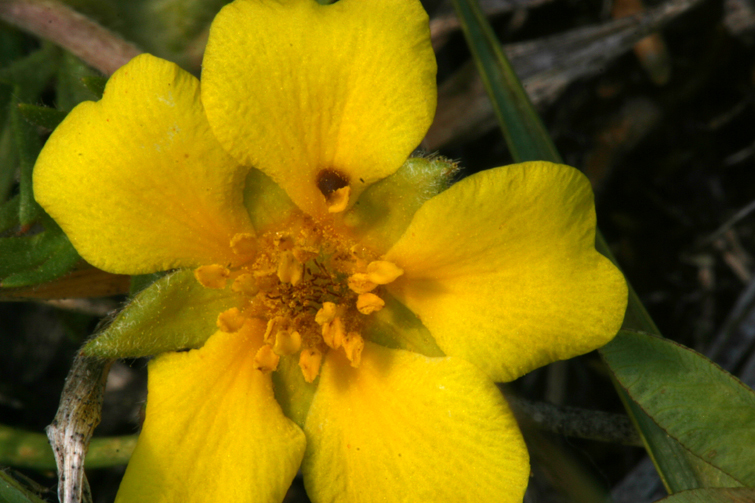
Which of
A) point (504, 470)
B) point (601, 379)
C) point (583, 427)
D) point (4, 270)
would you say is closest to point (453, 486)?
point (504, 470)

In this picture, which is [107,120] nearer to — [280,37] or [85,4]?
[280,37]

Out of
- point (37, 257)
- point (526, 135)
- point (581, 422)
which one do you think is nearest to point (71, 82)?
point (37, 257)

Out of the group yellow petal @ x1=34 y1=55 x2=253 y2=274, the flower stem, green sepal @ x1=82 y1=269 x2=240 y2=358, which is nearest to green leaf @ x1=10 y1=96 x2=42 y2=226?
yellow petal @ x1=34 y1=55 x2=253 y2=274

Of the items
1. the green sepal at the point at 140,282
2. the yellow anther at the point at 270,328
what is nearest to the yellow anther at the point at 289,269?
the yellow anther at the point at 270,328

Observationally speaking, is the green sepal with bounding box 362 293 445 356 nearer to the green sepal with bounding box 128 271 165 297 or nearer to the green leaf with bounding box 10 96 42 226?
the green sepal with bounding box 128 271 165 297

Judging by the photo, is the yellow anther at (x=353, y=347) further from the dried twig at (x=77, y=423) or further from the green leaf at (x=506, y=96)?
the green leaf at (x=506, y=96)

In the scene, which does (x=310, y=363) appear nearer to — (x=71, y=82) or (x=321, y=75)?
(x=321, y=75)
